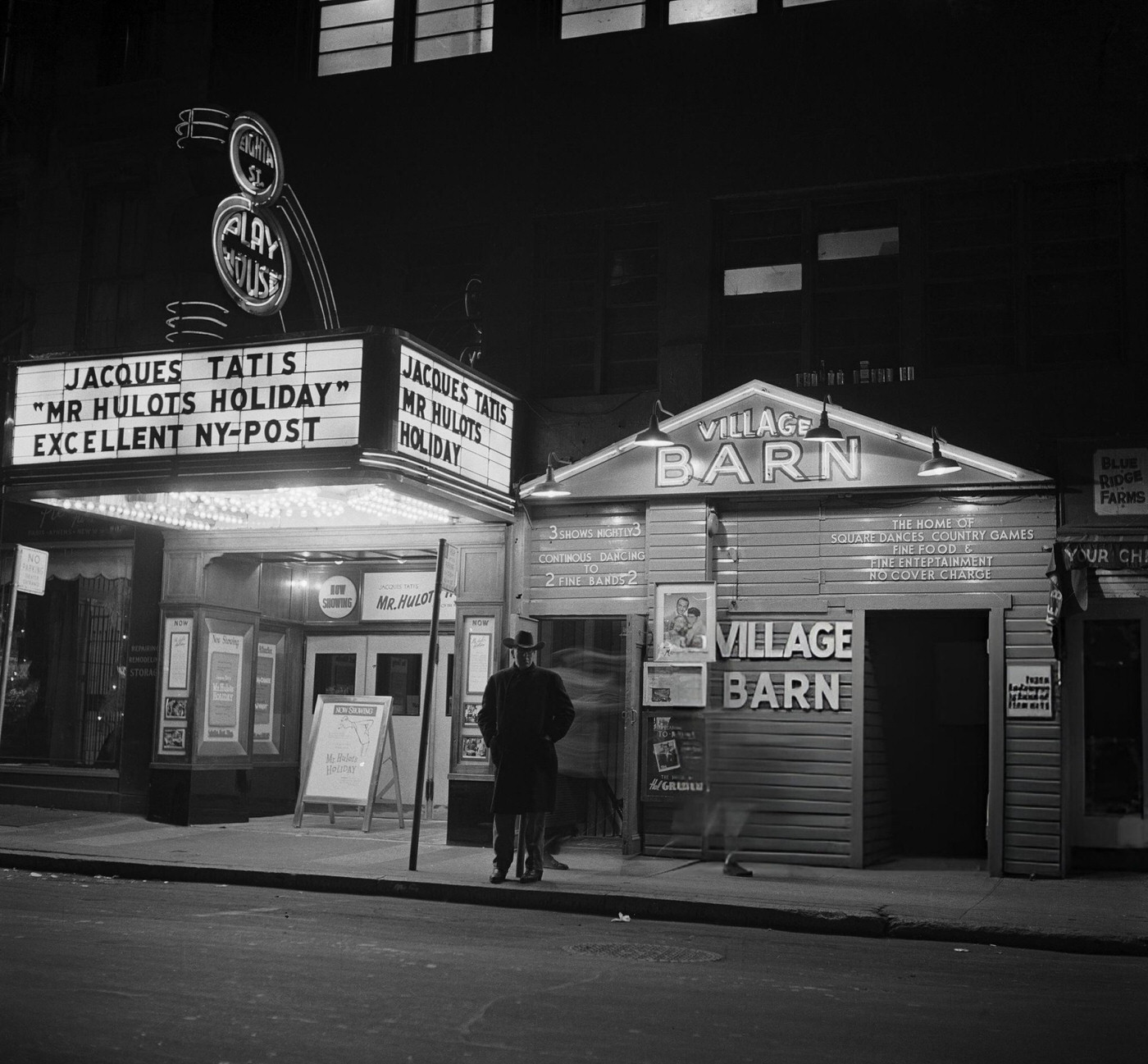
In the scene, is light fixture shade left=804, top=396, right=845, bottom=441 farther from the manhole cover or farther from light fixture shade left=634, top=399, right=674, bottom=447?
the manhole cover

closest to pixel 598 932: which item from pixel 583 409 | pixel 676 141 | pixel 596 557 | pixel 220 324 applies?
pixel 596 557

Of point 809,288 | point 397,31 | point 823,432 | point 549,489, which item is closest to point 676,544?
point 549,489

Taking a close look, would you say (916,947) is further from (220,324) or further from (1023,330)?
(220,324)

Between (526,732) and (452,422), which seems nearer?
(526,732)

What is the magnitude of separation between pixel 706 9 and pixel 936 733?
8607mm

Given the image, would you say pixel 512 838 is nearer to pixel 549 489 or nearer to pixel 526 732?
pixel 526 732

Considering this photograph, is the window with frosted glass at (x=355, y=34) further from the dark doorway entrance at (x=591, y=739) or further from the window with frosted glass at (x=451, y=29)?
the dark doorway entrance at (x=591, y=739)

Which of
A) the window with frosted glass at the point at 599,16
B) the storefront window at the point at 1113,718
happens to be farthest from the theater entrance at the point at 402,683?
the window with frosted glass at the point at 599,16

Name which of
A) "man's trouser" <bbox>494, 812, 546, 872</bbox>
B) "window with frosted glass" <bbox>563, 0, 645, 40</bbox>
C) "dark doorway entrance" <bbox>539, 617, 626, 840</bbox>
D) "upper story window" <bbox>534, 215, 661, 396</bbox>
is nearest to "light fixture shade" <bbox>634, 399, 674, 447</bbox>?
"upper story window" <bbox>534, 215, 661, 396</bbox>

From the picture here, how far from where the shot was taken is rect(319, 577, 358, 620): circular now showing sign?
700 inches

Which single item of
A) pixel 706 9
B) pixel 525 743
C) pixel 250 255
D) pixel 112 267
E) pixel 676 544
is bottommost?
pixel 525 743

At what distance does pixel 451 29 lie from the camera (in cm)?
1708

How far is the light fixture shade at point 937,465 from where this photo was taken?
12492 mm

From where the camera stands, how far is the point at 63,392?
1444 cm
